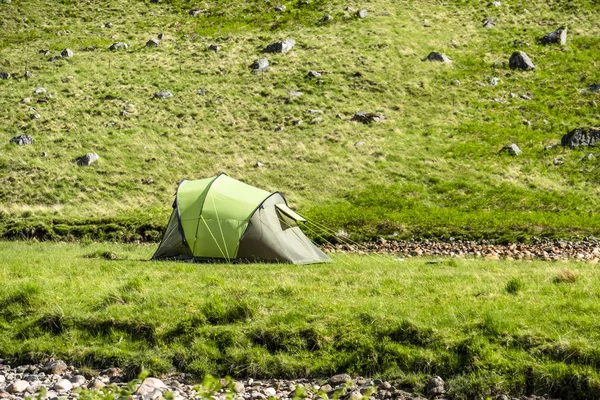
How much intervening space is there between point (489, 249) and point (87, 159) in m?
25.9

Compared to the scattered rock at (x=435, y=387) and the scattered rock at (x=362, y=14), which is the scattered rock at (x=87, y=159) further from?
the scattered rock at (x=362, y=14)

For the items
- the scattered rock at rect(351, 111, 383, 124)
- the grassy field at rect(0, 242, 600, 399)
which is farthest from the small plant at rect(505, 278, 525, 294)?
the scattered rock at rect(351, 111, 383, 124)

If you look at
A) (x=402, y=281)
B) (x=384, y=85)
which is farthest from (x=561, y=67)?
(x=402, y=281)

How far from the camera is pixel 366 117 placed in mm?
48375

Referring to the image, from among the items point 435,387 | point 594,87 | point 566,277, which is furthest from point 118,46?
point 435,387

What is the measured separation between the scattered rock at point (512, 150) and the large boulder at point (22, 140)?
30.7 metres

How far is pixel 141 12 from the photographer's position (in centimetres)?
7312

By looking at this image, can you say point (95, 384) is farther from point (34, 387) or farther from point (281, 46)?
point (281, 46)

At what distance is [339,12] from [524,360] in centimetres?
6212

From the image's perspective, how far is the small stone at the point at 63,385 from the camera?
1091 centimetres

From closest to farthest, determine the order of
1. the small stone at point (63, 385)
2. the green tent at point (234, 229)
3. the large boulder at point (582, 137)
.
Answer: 1. the small stone at point (63, 385)
2. the green tent at point (234, 229)
3. the large boulder at point (582, 137)

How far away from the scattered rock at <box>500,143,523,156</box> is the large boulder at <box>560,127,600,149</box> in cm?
327

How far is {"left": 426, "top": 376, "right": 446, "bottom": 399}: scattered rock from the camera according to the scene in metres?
10.5

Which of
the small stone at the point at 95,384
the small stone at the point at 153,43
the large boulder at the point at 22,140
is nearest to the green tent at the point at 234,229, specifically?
the small stone at the point at 95,384
